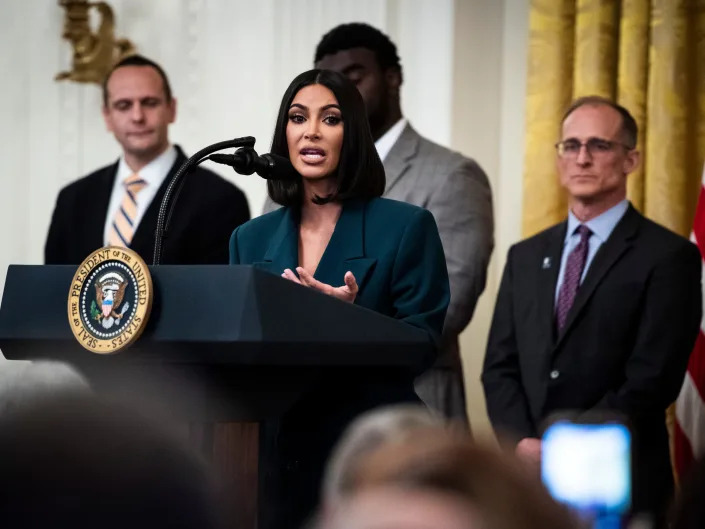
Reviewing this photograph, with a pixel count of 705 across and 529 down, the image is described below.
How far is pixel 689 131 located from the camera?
477 cm

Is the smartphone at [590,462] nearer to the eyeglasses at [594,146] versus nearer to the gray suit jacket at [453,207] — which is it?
the gray suit jacket at [453,207]

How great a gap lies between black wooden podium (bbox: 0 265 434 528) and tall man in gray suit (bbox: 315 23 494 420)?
183 cm

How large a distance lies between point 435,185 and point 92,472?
11.1 feet

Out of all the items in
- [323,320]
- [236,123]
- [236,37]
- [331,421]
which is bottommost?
[331,421]

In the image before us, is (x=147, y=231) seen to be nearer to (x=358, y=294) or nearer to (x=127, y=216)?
(x=127, y=216)

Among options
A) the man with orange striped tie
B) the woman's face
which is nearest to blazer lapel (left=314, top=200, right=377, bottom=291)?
the woman's face

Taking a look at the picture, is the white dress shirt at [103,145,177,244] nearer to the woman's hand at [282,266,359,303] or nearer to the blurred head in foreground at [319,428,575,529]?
the woman's hand at [282,266,359,303]

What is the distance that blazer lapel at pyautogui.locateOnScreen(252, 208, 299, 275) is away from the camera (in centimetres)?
262

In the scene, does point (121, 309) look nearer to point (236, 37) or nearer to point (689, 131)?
point (689, 131)

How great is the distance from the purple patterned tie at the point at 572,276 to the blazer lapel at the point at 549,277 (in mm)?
23

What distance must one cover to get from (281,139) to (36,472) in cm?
193

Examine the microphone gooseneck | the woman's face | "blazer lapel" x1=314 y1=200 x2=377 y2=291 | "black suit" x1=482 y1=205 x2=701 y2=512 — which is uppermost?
the woman's face

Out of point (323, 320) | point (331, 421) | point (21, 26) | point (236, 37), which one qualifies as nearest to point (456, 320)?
point (331, 421)

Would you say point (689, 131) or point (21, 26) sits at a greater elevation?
point (21, 26)
